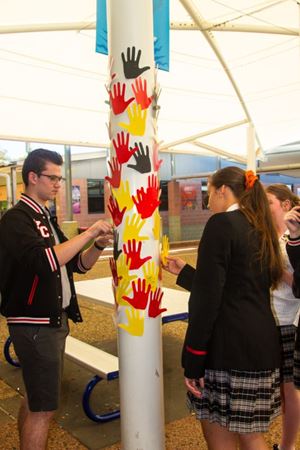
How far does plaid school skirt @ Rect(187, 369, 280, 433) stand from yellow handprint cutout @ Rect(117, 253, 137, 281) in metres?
0.52

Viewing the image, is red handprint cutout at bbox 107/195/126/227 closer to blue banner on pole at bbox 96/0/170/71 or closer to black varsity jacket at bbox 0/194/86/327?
black varsity jacket at bbox 0/194/86/327

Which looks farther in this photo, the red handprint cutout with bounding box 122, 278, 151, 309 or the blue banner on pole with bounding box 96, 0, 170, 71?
the blue banner on pole with bounding box 96, 0, 170, 71

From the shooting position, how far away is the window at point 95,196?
15773 millimetres

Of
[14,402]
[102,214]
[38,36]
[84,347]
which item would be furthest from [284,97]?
[102,214]

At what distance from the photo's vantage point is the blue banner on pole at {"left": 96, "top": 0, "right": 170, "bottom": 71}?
2092 mm

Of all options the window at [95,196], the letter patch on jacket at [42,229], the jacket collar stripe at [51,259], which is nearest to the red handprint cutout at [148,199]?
the jacket collar stripe at [51,259]

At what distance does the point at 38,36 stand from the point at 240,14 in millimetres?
2743

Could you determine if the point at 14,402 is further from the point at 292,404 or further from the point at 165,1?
the point at 165,1

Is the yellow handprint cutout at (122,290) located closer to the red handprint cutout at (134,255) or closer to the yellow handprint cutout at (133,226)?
the red handprint cutout at (134,255)

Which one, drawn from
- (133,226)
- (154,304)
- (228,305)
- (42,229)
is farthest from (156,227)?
(42,229)

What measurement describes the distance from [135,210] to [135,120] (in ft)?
1.20

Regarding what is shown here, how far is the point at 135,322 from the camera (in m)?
1.80

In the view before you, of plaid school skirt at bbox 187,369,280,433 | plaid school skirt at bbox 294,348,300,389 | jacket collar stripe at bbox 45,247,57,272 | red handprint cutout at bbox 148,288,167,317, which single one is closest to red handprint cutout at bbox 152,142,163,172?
red handprint cutout at bbox 148,288,167,317

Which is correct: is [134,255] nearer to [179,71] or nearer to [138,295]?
[138,295]
